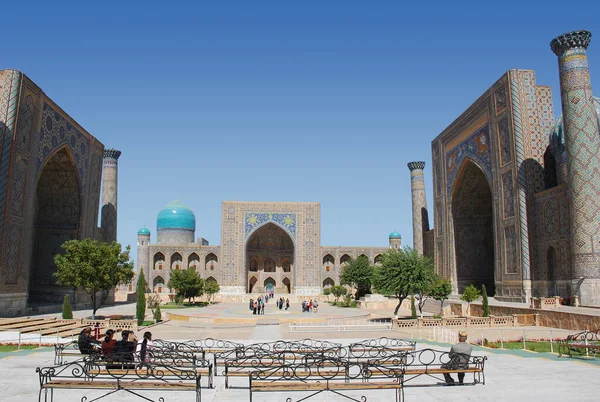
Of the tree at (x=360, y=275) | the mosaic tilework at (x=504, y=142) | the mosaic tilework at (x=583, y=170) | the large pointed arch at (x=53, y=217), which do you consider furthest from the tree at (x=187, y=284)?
the mosaic tilework at (x=583, y=170)

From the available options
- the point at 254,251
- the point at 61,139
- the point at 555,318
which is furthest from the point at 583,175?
the point at 254,251

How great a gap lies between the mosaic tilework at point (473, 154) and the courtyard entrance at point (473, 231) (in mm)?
735

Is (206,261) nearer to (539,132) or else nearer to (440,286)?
(440,286)

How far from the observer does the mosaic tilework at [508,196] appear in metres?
21.2

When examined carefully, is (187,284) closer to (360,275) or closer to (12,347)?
(360,275)

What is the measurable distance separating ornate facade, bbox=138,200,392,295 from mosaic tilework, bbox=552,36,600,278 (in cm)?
2376

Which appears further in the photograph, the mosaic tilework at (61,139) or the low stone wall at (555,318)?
the mosaic tilework at (61,139)

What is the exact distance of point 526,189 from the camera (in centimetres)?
2034

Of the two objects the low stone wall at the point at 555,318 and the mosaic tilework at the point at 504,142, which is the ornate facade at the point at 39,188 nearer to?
the low stone wall at the point at 555,318

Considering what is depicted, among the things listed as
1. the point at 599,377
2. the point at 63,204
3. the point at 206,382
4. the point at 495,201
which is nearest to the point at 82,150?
the point at 63,204

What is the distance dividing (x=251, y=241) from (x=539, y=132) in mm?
27441

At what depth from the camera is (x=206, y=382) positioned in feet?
20.1

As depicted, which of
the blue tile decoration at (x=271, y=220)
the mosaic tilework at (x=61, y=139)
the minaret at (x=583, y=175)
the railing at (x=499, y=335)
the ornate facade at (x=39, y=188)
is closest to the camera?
the railing at (x=499, y=335)

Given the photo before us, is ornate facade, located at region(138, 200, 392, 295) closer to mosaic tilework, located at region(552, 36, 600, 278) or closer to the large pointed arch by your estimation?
the large pointed arch
